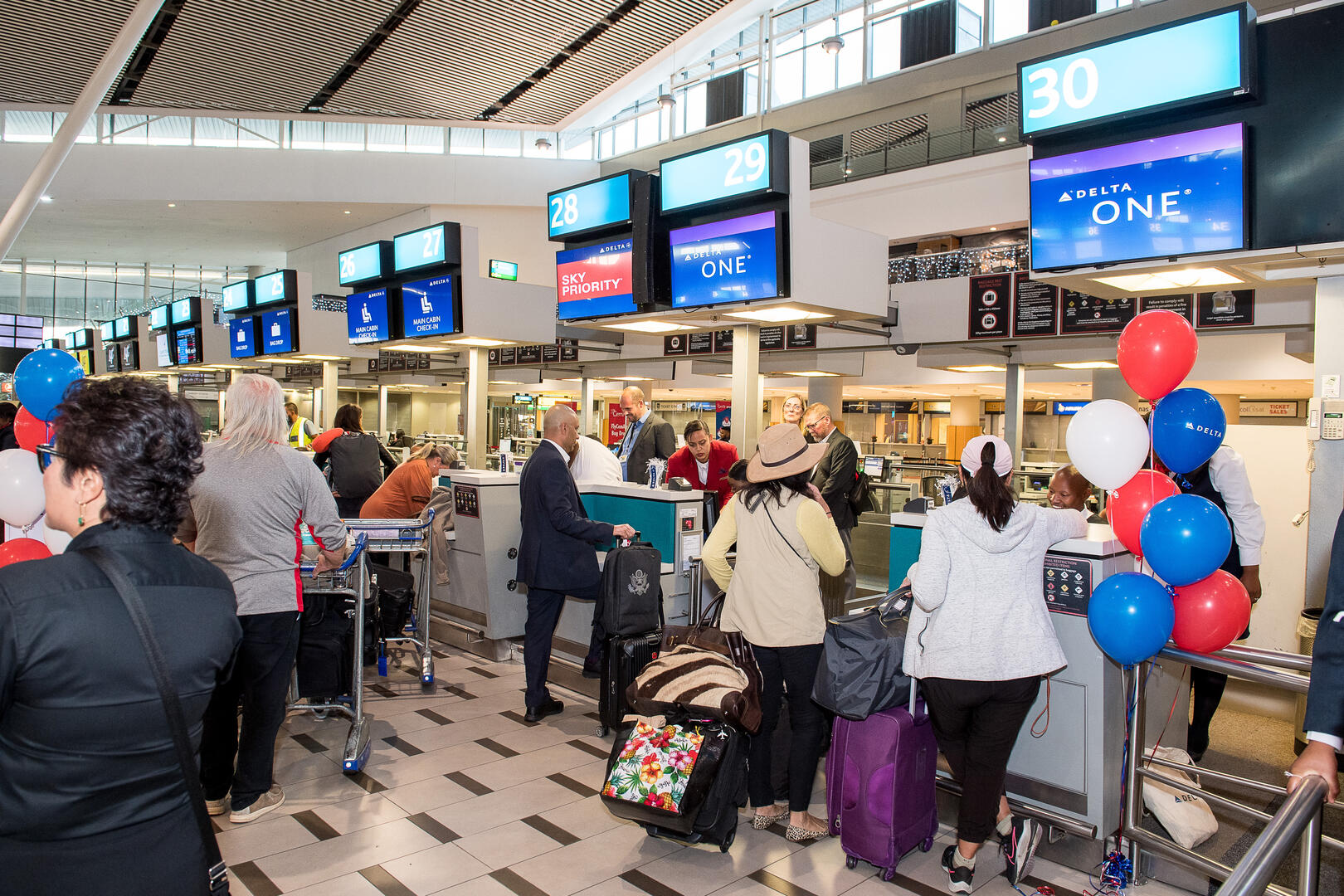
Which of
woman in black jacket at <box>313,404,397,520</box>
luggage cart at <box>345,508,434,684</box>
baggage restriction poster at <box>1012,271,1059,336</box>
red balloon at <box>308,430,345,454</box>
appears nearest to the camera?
luggage cart at <box>345,508,434,684</box>

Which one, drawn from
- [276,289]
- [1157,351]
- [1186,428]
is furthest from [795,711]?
[276,289]

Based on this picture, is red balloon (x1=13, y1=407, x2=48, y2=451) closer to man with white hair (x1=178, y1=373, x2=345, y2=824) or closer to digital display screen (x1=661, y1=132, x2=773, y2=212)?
man with white hair (x1=178, y1=373, x2=345, y2=824)

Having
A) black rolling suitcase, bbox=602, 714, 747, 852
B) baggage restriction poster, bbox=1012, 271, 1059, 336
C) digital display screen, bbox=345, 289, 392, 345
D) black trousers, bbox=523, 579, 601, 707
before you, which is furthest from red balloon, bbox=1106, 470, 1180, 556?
digital display screen, bbox=345, 289, 392, 345

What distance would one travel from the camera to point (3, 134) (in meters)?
17.5

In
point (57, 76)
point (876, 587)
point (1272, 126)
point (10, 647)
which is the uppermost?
point (57, 76)

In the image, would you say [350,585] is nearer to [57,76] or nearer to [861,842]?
[861,842]

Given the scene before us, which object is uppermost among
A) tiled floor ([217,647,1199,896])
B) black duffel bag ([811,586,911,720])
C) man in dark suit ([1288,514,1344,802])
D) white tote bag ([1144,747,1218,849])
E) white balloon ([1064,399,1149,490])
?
white balloon ([1064,399,1149,490])

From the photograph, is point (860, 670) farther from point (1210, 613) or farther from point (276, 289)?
point (276, 289)

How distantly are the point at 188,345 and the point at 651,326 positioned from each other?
996 centimetres

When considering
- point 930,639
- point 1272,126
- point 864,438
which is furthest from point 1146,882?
point 864,438

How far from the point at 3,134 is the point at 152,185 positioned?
10.9ft

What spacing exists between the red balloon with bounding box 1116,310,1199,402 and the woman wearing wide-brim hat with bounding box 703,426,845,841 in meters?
1.14

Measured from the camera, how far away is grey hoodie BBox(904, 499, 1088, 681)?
9.29 ft

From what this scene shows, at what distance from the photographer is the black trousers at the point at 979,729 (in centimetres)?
286
